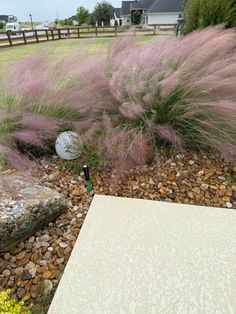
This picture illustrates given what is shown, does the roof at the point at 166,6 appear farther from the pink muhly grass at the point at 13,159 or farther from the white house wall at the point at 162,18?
the pink muhly grass at the point at 13,159

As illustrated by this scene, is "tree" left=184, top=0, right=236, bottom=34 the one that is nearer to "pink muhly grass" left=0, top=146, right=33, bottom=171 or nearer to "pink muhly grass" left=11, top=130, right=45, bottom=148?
"pink muhly grass" left=11, top=130, right=45, bottom=148

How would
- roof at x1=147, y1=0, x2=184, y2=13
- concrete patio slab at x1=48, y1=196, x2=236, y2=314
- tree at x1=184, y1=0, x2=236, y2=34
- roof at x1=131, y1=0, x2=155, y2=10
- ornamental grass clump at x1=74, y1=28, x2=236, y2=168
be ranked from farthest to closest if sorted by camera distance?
1. roof at x1=131, y1=0, x2=155, y2=10
2. roof at x1=147, y1=0, x2=184, y2=13
3. tree at x1=184, y1=0, x2=236, y2=34
4. ornamental grass clump at x1=74, y1=28, x2=236, y2=168
5. concrete patio slab at x1=48, y1=196, x2=236, y2=314

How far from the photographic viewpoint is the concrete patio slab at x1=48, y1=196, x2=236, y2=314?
3.20ft

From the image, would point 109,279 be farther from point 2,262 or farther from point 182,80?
point 182,80

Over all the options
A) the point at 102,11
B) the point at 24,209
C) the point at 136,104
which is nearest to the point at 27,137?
the point at 24,209

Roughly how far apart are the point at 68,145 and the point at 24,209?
0.63m

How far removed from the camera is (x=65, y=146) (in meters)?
1.76

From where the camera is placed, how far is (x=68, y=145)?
5.78 feet

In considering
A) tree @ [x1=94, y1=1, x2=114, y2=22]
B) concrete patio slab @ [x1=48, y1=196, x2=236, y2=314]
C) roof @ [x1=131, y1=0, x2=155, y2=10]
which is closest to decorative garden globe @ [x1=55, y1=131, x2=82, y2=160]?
concrete patio slab @ [x1=48, y1=196, x2=236, y2=314]

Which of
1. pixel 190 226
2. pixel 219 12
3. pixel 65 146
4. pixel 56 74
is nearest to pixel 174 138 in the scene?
pixel 190 226

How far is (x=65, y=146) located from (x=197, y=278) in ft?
3.68

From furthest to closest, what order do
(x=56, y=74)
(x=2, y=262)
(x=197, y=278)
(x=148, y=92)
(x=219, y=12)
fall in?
(x=219, y=12) → (x=56, y=74) → (x=148, y=92) → (x=2, y=262) → (x=197, y=278)

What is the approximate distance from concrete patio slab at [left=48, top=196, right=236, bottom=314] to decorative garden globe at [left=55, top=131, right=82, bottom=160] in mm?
490

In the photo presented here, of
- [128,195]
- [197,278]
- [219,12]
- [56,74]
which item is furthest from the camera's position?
[219,12]
